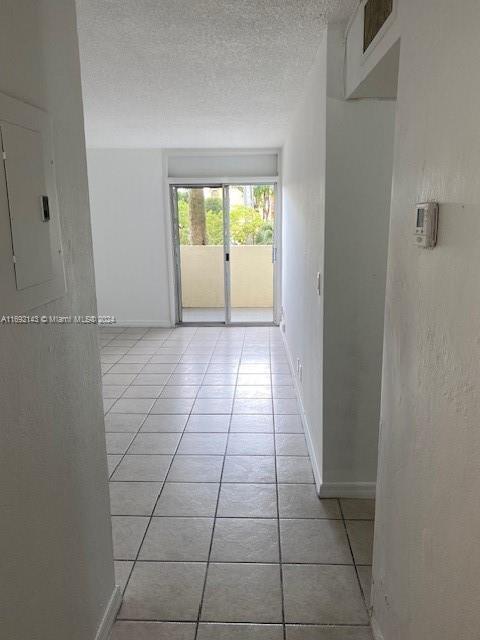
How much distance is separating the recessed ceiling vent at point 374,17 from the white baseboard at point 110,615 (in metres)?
2.30

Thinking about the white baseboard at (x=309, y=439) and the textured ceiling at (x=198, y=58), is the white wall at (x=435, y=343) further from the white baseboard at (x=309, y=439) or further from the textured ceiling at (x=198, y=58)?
the white baseboard at (x=309, y=439)

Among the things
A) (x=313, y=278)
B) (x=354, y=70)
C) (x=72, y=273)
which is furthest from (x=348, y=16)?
(x=72, y=273)

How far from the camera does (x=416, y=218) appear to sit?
50.8 inches

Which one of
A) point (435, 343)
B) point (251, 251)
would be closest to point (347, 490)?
point (435, 343)

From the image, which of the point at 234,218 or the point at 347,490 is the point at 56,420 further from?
the point at 234,218

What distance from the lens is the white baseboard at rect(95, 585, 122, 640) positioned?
1.78m

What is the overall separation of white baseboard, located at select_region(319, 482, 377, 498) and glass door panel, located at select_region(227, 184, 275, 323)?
4475 millimetres

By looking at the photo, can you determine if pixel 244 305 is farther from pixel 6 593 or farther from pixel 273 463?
pixel 6 593

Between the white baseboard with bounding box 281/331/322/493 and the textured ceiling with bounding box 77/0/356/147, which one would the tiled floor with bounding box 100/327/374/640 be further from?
the textured ceiling with bounding box 77/0/356/147

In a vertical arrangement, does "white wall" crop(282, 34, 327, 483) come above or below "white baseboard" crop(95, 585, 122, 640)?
above

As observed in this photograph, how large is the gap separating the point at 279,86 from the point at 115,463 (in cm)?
265

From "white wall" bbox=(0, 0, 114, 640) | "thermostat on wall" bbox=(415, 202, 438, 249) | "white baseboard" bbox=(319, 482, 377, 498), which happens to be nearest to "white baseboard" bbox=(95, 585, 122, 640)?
"white wall" bbox=(0, 0, 114, 640)

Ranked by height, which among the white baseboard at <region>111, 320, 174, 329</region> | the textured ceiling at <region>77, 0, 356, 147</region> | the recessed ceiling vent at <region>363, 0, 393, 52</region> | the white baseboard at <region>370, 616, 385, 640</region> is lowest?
the white baseboard at <region>370, 616, 385, 640</region>

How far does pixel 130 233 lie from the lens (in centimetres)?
671
